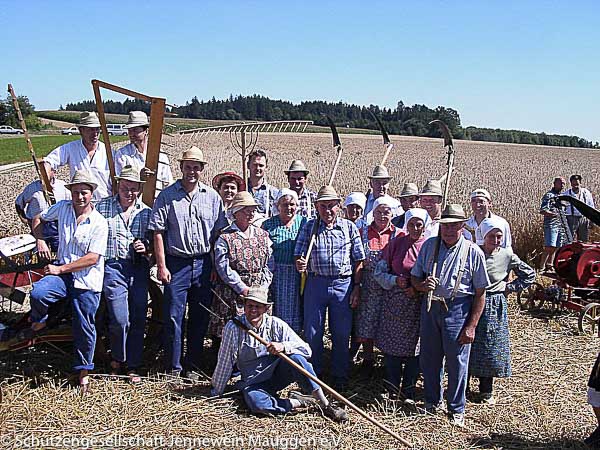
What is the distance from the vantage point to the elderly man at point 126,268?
5660 millimetres

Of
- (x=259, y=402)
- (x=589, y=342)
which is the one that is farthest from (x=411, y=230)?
(x=589, y=342)

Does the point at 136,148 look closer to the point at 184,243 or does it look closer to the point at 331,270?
the point at 184,243

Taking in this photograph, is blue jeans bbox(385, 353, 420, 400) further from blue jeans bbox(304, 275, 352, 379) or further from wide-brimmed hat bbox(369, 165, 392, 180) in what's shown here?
wide-brimmed hat bbox(369, 165, 392, 180)

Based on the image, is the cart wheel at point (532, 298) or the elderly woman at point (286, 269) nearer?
the elderly woman at point (286, 269)

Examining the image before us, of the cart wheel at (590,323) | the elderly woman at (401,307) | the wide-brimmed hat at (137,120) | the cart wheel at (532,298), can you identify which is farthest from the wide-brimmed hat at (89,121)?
the cart wheel at (590,323)

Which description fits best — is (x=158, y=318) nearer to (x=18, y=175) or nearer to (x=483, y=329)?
(x=483, y=329)

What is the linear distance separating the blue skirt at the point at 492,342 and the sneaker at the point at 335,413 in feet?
4.31

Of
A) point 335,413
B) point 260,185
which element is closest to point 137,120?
point 260,185

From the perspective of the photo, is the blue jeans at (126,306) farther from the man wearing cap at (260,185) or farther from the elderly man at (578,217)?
the elderly man at (578,217)

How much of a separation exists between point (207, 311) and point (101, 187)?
5.48 ft

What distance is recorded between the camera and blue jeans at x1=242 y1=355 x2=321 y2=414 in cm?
525

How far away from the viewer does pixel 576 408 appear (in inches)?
229

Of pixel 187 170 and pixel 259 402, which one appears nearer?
pixel 259 402

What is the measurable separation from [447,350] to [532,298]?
4.49 metres
